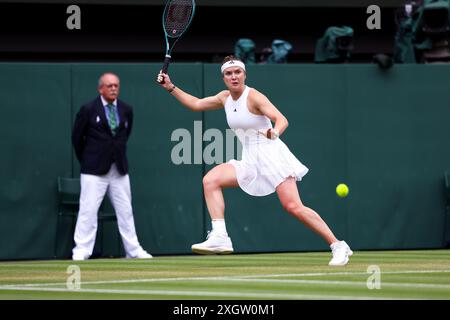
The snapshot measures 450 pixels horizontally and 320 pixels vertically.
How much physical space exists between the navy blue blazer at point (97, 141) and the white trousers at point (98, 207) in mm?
123

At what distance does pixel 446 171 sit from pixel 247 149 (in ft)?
18.9

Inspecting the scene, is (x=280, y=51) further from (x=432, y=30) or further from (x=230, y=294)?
(x=230, y=294)

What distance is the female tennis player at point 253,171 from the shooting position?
39.1 ft

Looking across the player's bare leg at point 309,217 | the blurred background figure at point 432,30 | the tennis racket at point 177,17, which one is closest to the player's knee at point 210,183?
the player's bare leg at point 309,217

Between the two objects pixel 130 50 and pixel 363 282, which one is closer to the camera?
pixel 363 282

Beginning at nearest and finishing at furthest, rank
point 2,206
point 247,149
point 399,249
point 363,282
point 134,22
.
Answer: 1. point 363,282
2. point 247,149
3. point 2,206
4. point 399,249
5. point 134,22

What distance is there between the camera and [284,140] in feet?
54.9

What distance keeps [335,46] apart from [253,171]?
19.8ft

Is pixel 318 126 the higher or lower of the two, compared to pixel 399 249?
higher

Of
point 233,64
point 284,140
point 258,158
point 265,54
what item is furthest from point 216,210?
point 265,54

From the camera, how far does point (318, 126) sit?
16984mm
